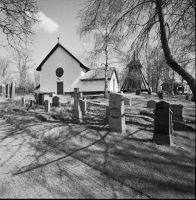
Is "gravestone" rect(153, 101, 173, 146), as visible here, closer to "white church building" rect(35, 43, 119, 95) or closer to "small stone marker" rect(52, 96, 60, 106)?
"small stone marker" rect(52, 96, 60, 106)

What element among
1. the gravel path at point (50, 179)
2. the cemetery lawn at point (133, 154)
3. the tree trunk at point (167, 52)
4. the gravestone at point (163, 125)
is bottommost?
the gravel path at point (50, 179)

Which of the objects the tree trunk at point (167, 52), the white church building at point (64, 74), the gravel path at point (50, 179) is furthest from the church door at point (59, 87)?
the tree trunk at point (167, 52)

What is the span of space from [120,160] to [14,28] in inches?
301

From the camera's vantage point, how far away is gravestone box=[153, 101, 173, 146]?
140 inches

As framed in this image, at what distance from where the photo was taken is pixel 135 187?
7.26 feet

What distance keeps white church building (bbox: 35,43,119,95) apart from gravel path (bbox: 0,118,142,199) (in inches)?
776

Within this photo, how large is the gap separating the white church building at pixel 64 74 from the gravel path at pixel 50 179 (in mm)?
19708

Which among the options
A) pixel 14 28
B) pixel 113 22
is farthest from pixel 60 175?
pixel 14 28

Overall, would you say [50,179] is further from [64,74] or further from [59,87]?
[64,74]

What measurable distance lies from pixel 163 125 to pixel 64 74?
22501 millimetres

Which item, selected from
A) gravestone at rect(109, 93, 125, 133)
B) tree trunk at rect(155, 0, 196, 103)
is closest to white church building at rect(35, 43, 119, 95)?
gravestone at rect(109, 93, 125, 133)

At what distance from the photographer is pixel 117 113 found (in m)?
4.79

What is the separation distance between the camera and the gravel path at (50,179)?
214cm

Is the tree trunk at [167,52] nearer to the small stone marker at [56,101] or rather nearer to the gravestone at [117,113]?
the gravestone at [117,113]
